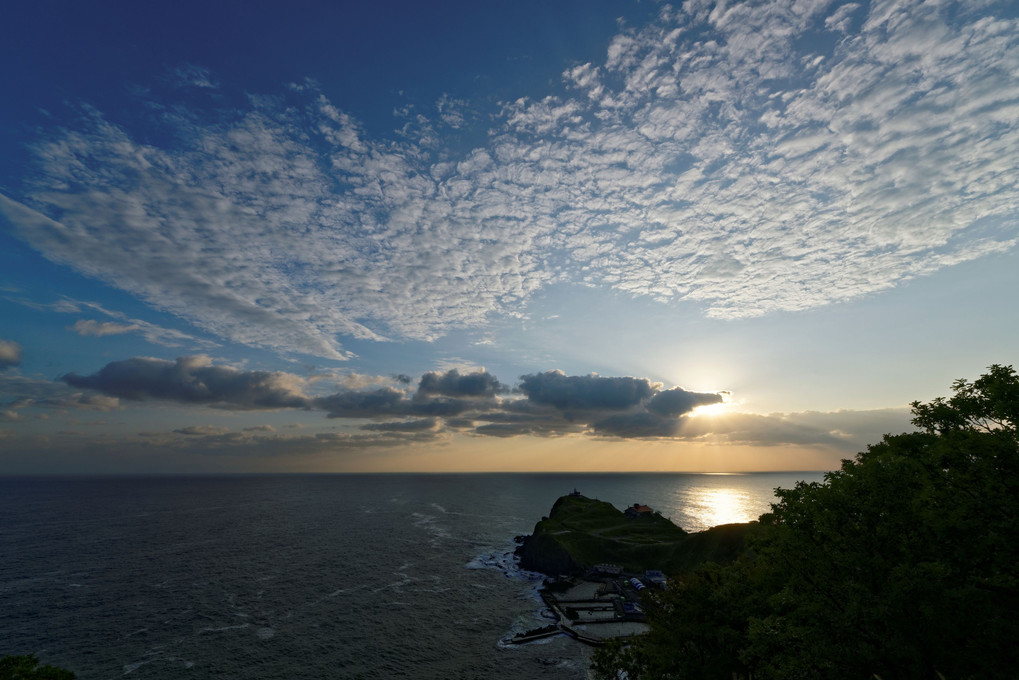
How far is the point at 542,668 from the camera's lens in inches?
2458

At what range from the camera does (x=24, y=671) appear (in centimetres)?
2988

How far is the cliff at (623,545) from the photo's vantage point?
94312 mm

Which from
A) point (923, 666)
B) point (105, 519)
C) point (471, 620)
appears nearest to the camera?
point (923, 666)

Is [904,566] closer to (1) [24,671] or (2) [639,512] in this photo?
(1) [24,671]

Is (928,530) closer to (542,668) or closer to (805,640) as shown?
(805,640)

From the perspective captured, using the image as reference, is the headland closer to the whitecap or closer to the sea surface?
the sea surface

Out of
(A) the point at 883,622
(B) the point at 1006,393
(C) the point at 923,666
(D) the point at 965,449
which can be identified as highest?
(B) the point at 1006,393

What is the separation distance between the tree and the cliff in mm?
86969

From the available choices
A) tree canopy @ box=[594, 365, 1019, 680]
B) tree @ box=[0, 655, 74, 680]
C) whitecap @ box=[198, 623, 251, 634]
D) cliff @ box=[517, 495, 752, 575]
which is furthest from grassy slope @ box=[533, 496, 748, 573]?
tree @ box=[0, 655, 74, 680]

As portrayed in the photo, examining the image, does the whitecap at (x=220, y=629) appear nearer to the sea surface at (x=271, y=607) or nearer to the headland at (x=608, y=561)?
the sea surface at (x=271, y=607)

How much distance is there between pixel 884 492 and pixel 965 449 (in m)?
4.25

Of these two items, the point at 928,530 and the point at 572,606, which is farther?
the point at 572,606

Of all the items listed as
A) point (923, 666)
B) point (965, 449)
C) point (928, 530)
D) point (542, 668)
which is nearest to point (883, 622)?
point (923, 666)

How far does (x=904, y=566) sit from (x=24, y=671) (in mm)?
52230
